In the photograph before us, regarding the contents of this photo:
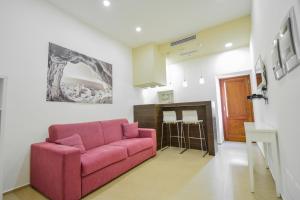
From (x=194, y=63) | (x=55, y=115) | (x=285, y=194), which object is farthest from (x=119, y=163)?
(x=194, y=63)

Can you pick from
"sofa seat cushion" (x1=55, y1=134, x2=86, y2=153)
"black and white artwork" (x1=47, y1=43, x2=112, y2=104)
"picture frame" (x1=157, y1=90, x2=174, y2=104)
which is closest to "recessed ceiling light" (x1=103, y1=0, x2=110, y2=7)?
"black and white artwork" (x1=47, y1=43, x2=112, y2=104)

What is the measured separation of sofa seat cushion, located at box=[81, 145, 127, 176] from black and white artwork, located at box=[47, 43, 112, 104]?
131cm

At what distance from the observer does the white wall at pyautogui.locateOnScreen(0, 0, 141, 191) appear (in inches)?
87.7

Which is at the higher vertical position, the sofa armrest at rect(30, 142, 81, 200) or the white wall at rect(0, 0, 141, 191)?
the white wall at rect(0, 0, 141, 191)

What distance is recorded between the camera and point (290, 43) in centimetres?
114

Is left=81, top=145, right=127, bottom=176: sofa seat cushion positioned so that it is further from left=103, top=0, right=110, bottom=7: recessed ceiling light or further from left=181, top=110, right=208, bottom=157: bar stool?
left=103, top=0, right=110, bottom=7: recessed ceiling light

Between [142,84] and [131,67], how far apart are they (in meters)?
0.68

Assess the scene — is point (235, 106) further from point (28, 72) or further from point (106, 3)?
point (28, 72)

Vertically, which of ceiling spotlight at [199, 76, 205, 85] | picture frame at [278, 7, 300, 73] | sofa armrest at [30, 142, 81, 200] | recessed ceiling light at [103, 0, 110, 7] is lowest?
sofa armrest at [30, 142, 81, 200]

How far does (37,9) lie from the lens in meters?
2.64

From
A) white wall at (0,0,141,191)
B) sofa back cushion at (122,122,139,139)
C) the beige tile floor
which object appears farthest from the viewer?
sofa back cushion at (122,122,139,139)

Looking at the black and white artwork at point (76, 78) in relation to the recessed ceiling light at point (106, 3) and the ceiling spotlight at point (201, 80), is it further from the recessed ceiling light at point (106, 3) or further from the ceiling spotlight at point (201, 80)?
the ceiling spotlight at point (201, 80)

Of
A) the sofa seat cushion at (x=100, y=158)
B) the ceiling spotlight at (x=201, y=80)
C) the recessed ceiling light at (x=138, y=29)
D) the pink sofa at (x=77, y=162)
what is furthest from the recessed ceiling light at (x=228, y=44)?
the sofa seat cushion at (x=100, y=158)

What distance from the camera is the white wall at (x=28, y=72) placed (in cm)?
223
